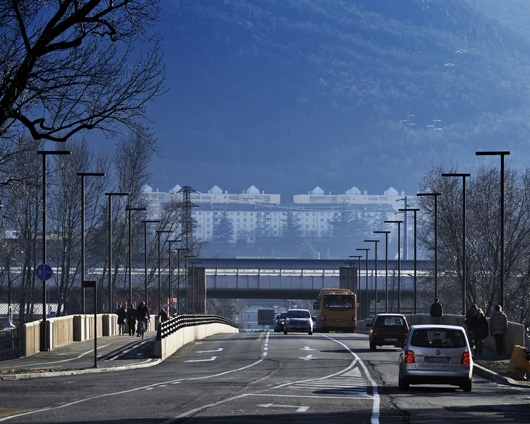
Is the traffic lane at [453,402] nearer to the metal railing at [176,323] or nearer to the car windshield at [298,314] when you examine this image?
the metal railing at [176,323]

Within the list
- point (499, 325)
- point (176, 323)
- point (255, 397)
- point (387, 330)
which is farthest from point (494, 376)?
point (176, 323)

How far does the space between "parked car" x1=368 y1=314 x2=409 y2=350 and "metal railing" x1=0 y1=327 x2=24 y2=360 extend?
598 inches

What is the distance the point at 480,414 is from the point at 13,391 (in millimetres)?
10090

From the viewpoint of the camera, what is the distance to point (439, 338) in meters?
25.6

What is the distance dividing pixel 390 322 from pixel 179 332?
29.7 feet

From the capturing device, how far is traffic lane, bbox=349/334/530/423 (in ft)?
60.8

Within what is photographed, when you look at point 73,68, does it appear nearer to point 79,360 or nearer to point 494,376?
point 79,360

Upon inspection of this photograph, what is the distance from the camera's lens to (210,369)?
33.6 m

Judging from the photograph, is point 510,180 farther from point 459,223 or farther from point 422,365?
point 422,365

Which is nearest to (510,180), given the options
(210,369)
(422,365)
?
(210,369)

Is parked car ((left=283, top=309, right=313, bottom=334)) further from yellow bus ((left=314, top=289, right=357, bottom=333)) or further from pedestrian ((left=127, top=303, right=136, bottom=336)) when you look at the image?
yellow bus ((left=314, top=289, right=357, bottom=333))

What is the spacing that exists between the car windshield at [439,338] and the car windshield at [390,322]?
68.8 feet

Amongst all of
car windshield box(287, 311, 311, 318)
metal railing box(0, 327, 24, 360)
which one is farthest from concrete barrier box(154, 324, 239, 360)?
car windshield box(287, 311, 311, 318)

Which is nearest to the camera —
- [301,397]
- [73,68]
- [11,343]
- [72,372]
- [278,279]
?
[301,397]
